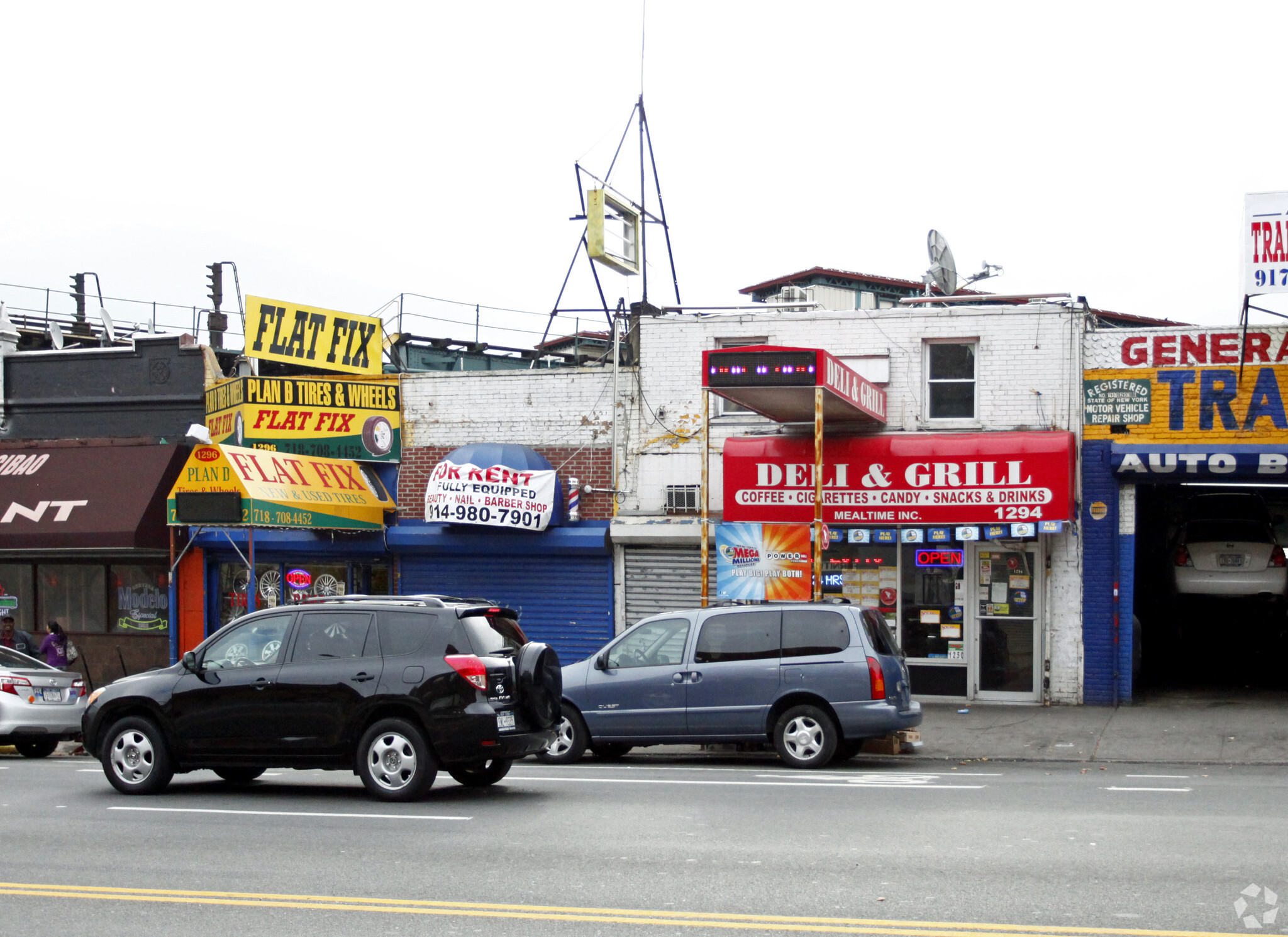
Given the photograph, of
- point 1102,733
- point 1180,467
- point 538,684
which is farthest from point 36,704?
point 1180,467

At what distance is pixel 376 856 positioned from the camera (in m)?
8.60

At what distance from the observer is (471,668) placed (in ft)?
35.0

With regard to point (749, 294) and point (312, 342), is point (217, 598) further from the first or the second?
point (749, 294)

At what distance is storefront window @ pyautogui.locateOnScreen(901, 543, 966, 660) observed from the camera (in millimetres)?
18641

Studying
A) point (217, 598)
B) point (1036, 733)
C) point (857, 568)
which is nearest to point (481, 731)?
point (1036, 733)

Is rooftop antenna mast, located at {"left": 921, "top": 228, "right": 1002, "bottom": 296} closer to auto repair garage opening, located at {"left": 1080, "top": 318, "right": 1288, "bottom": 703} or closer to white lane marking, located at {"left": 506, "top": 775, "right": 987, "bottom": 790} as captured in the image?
auto repair garage opening, located at {"left": 1080, "top": 318, "right": 1288, "bottom": 703}

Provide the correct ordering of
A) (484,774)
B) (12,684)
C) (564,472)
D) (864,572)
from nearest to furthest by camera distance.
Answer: (484,774), (12,684), (864,572), (564,472)

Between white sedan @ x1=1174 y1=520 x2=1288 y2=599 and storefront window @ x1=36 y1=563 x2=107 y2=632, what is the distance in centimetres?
1739

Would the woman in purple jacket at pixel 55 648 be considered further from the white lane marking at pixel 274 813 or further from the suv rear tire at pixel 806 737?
the suv rear tire at pixel 806 737

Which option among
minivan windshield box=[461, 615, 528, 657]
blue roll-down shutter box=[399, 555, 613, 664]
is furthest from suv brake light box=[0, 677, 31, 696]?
minivan windshield box=[461, 615, 528, 657]

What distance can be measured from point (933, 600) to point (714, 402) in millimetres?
4378

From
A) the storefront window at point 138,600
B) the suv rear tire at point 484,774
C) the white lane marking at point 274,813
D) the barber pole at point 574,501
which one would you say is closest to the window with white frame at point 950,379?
the barber pole at point 574,501

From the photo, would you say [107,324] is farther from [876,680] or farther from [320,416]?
[876,680]

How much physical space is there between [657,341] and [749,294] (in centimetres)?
1840
